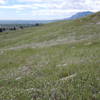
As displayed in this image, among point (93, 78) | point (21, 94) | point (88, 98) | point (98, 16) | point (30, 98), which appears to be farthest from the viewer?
point (98, 16)

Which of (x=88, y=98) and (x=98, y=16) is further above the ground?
(x=98, y=16)

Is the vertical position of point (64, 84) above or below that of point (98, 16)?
below

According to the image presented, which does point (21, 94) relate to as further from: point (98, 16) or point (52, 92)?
point (98, 16)

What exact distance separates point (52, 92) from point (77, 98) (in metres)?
1.33

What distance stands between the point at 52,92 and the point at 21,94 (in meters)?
1.64

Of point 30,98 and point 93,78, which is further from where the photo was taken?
point 93,78

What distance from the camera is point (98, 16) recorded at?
60.0m

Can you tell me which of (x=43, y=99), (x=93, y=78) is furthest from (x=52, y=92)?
(x=93, y=78)

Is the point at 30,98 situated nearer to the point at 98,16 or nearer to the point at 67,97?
the point at 67,97

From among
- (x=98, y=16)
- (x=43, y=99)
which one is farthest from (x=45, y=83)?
(x=98, y=16)

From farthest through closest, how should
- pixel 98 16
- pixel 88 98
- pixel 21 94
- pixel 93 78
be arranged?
1. pixel 98 16
2. pixel 93 78
3. pixel 21 94
4. pixel 88 98

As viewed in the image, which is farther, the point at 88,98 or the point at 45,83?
the point at 45,83

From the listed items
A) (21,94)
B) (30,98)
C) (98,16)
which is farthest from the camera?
(98,16)

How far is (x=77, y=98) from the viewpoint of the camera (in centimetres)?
726
